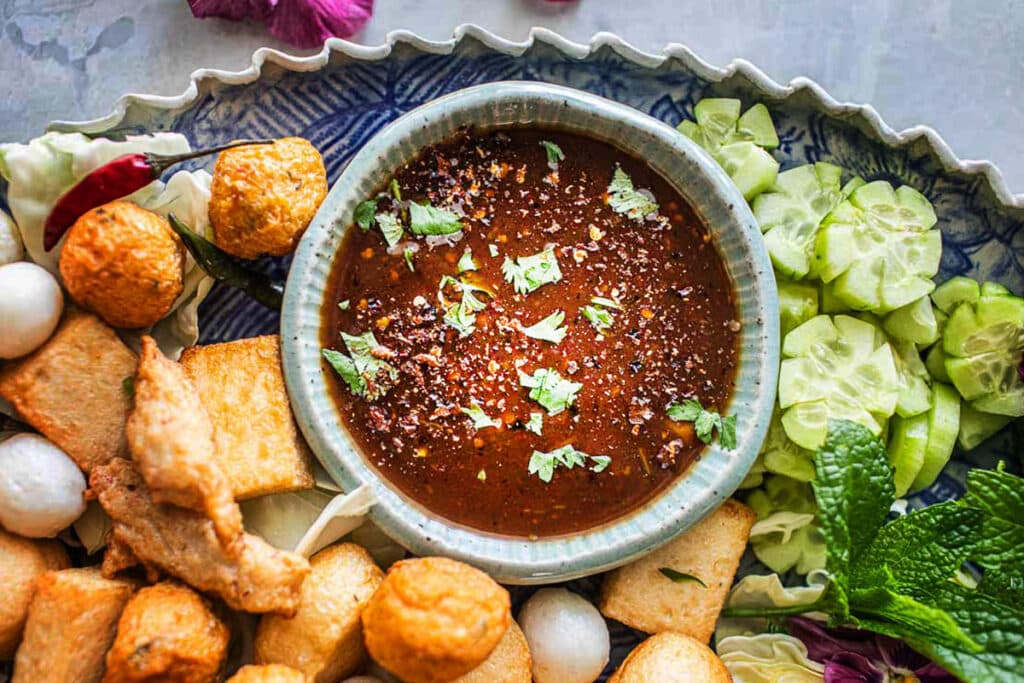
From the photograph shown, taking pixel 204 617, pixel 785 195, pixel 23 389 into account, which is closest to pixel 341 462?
pixel 204 617

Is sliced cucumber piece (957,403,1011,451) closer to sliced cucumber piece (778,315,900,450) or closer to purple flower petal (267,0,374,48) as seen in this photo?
sliced cucumber piece (778,315,900,450)

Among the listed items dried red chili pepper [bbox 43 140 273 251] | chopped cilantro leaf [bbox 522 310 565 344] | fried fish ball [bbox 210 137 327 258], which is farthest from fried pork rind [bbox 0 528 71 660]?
chopped cilantro leaf [bbox 522 310 565 344]

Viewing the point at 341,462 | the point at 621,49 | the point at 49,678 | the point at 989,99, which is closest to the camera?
the point at 49,678

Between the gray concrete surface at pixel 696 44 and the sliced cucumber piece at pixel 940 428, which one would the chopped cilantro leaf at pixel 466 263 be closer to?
the gray concrete surface at pixel 696 44

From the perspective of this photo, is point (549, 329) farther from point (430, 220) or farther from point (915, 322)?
point (915, 322)

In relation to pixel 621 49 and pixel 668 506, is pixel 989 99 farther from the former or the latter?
pixel 668 506

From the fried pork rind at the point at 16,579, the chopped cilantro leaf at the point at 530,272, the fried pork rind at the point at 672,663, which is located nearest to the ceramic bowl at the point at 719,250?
the fried pork rind at the point at 672,663

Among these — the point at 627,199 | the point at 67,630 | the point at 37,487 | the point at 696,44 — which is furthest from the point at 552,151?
the point at 67,630
